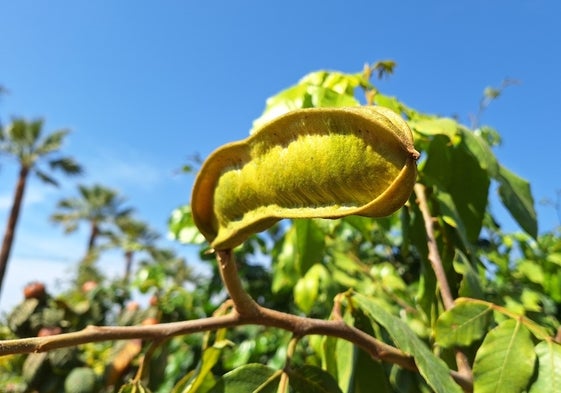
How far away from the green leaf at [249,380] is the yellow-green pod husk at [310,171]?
284mm

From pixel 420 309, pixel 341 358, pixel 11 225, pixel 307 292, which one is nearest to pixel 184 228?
pixel 307 292

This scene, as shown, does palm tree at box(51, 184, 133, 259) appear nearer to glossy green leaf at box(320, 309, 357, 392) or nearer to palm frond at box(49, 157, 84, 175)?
palm frond at box(49, 157, 84, 175)

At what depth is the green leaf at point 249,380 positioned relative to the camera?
0.85 meters

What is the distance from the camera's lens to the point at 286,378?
0.88m

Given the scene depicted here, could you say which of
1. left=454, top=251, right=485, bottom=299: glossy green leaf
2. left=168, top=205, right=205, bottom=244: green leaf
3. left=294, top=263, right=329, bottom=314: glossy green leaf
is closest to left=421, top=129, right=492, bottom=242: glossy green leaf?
left=454, top=251, right=485, bottom=299: glossy green leaf

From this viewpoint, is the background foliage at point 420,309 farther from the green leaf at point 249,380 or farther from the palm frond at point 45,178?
the palm frond at point 45,178

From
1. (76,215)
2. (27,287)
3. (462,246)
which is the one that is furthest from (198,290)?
(76,215)

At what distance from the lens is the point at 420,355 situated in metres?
0.84

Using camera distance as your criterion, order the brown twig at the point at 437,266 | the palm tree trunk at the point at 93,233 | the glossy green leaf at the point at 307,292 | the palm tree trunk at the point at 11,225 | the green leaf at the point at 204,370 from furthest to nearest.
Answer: the palm tree trunk at the point at 93,233 < the palm tree trunk at the point at 11,225 < the glossy green leaf at the point at 307,292 < the brown twig at the point at 437,266 < the green leaf at the point at 204,370

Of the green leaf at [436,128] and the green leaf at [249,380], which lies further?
the green leaf at [436,128]

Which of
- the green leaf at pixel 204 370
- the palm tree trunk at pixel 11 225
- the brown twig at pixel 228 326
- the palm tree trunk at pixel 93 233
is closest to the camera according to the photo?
the brown twig at pixel 228 326

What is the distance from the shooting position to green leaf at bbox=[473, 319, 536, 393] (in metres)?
0.83

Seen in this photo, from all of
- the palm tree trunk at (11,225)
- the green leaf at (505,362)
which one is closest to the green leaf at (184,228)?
the green leaf at (505,362)

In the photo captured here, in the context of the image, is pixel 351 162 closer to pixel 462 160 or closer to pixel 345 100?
pixel 345 100
